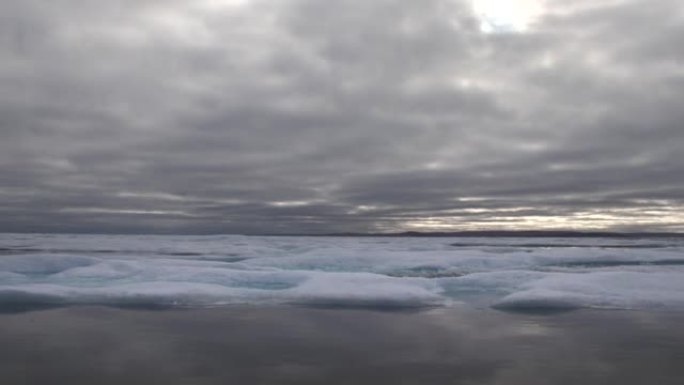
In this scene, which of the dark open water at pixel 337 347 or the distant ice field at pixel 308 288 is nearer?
the dark open water at pixel 337 347

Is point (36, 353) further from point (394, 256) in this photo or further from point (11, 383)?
point (394, 256)

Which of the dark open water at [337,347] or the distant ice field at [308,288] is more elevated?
the distant ice field at [308,288]

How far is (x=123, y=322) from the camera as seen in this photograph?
9.24 m

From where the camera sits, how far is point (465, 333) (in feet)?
27.6

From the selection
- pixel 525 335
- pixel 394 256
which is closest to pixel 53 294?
pixel 525 335

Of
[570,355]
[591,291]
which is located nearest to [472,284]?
[591,291]

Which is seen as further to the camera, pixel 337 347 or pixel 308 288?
pixel 308 288

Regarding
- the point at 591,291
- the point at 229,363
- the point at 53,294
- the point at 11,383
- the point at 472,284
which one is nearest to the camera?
the point at 11,383

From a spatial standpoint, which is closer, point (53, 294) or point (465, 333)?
point (465, 333)

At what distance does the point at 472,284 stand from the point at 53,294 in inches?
339

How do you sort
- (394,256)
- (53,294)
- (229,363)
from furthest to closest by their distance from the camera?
(394,256), (53,294), (229,363)

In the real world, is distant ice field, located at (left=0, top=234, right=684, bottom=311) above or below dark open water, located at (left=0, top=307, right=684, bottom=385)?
above

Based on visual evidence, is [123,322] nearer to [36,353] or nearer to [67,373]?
[36,353]

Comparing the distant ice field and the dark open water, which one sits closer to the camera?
the dark open water
